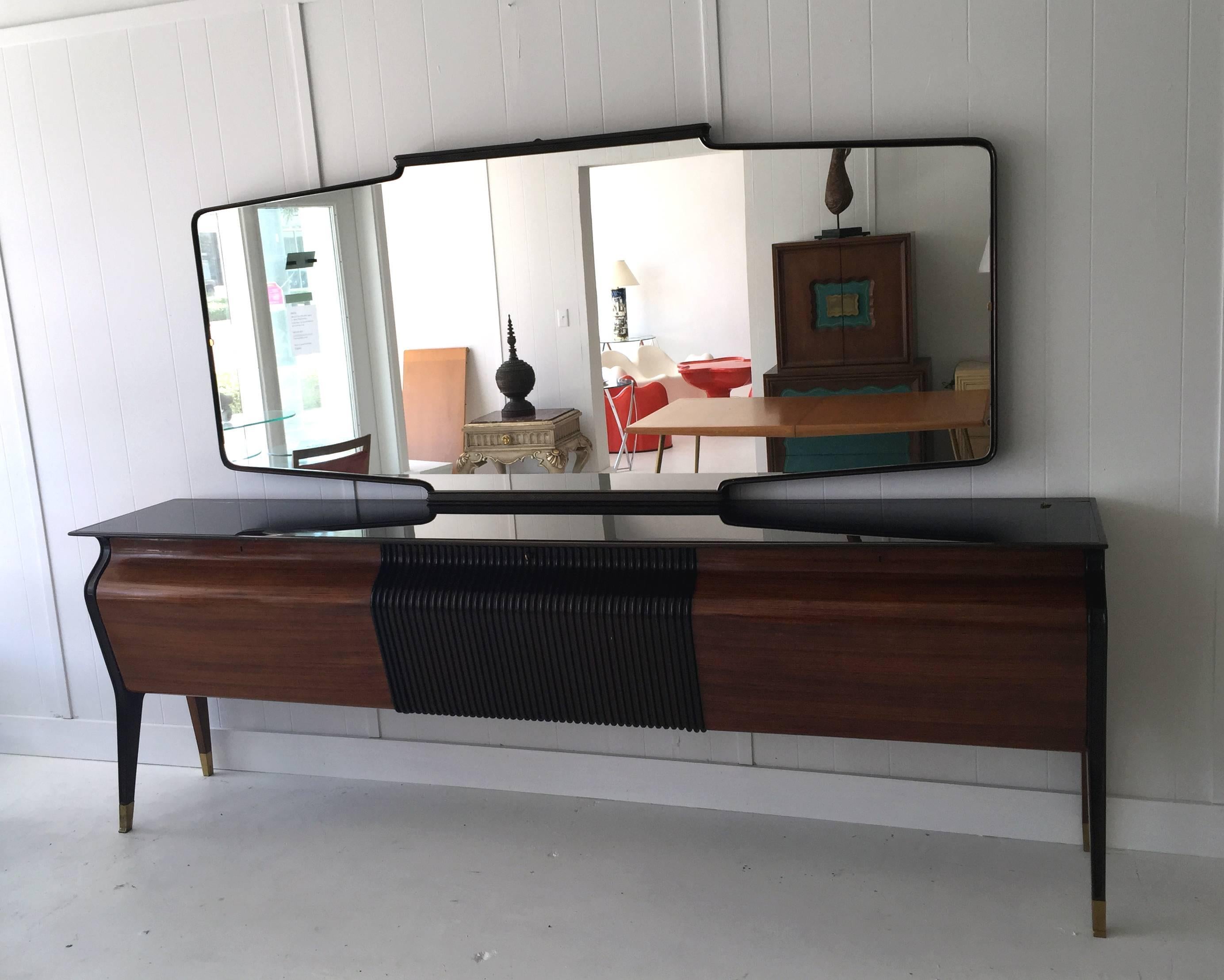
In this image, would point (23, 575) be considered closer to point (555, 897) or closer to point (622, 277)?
point (555, 897)

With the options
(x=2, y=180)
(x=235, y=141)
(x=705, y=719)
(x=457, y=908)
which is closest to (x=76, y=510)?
(x=2, y=180)

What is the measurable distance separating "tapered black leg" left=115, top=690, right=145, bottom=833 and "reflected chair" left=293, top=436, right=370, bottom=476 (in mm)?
791

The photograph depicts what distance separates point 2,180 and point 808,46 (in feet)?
7.88

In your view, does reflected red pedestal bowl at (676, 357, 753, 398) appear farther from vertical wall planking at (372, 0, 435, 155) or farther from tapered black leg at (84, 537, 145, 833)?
tapered black leg at (84, 537, 145, 833)

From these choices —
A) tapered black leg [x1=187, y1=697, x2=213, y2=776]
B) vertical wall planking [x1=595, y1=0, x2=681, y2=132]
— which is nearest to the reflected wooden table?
vertical wall planking [x1=595, y1=0, x2=681, y2=132]

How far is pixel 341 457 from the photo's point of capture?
3.00 metres

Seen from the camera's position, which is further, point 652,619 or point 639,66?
point 639,66

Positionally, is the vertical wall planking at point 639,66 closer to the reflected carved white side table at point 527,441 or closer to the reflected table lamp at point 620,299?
the reflected table lamp at point 620,299

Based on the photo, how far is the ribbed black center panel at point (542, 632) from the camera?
2496 mm

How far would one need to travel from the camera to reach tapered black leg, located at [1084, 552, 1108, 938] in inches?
83.9

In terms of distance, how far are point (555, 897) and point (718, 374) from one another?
1.34m

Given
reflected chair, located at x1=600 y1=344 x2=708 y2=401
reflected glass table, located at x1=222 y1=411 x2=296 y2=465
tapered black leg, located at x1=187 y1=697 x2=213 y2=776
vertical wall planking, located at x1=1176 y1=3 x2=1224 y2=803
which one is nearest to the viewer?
vertical wall planking, located at x1=1176 y1=3 x2=1224 y2=803

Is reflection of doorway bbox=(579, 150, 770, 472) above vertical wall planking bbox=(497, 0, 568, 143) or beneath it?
beneath

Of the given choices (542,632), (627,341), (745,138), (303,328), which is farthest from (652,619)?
(303,328)
